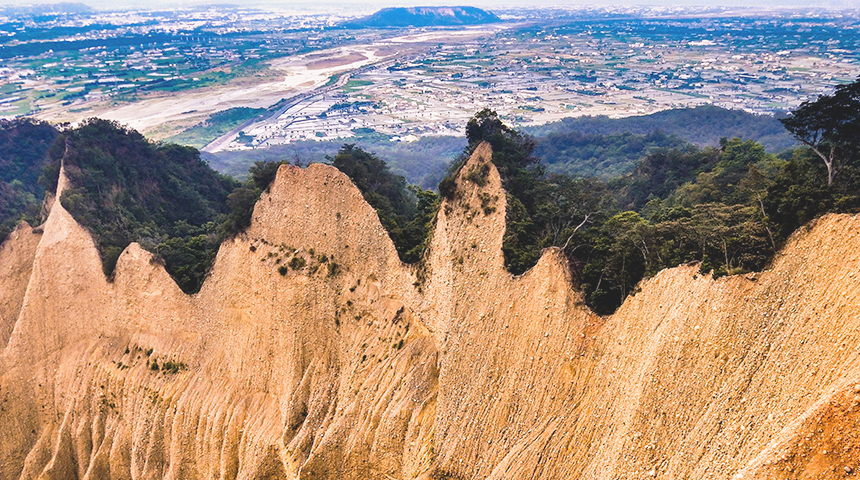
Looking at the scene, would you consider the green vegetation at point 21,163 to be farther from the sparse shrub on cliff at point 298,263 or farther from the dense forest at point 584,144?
the sparse shrub on cliff at point 298,263

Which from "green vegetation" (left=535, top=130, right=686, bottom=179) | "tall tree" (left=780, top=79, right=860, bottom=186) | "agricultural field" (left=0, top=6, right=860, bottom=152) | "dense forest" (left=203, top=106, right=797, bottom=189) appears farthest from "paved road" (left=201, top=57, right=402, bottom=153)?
"tall tree" (left=780, top=79, right=860, bottom=186)

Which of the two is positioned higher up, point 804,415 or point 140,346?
point 804,415

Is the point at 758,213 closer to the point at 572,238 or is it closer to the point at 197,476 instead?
the point at 572,238

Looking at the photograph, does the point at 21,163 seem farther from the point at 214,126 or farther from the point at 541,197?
the point at 541,197

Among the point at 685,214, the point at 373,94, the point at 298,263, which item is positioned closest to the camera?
the point at 685,214

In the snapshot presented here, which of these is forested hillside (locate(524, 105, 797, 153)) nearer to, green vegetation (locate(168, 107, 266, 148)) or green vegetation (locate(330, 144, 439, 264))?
green vegetation (locate(330, 144, 439, 264))

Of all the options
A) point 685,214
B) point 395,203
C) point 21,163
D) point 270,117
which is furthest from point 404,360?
point 270,117

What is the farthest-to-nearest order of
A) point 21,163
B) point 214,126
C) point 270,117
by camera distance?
point 270,117 < point 214,126 < point 21,163

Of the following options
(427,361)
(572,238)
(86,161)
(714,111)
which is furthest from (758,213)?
(714,111)
